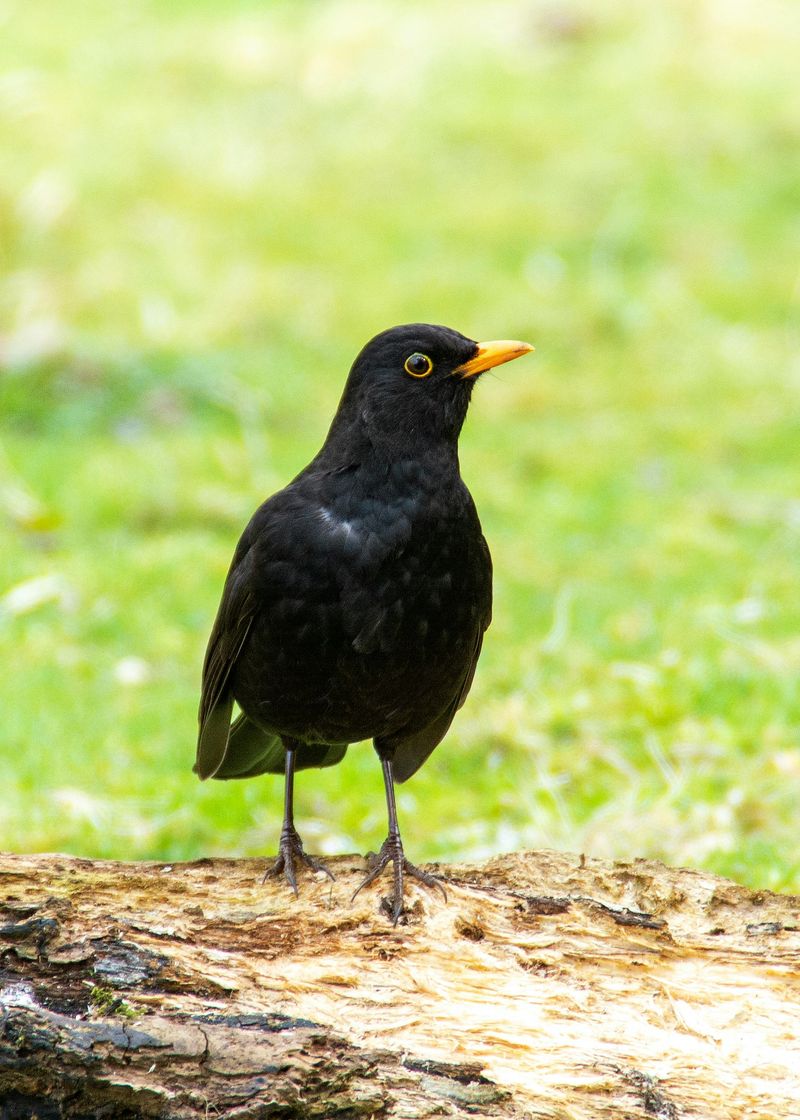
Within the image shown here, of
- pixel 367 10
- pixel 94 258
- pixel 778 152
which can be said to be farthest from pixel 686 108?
pixel 94 258

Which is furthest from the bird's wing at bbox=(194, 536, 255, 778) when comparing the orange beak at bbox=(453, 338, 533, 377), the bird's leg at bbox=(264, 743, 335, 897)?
the orange beak at bbox=(453, 338, 533, 377)

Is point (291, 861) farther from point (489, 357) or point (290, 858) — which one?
point (489, 357)

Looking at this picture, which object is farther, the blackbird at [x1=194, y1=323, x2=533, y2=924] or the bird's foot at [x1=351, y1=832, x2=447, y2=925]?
the blackbird at [x1=194, y1=323, x2=533, y2=924]

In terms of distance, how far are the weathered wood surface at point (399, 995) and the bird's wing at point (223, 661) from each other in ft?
2.36

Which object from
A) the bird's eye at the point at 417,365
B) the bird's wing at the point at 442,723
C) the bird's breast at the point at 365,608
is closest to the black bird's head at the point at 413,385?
the bird's eye at the point at 417,365

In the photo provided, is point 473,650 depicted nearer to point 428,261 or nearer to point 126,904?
point 126,904

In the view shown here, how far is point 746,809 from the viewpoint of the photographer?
5637 mm

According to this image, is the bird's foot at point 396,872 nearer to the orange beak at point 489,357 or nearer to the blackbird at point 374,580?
the blackbird at point 374,580

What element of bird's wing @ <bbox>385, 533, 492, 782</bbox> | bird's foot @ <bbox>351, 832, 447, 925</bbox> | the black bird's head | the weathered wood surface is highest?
the black bird's head

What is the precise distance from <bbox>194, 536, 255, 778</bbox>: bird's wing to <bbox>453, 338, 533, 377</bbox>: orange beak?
833 millimetres

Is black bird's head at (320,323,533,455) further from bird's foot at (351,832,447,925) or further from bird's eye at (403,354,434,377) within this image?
bird's foot at (351,832,447,925)

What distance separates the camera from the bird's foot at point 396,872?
386 centimetres

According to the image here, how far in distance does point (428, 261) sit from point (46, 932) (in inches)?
389

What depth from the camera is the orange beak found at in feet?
14.8
